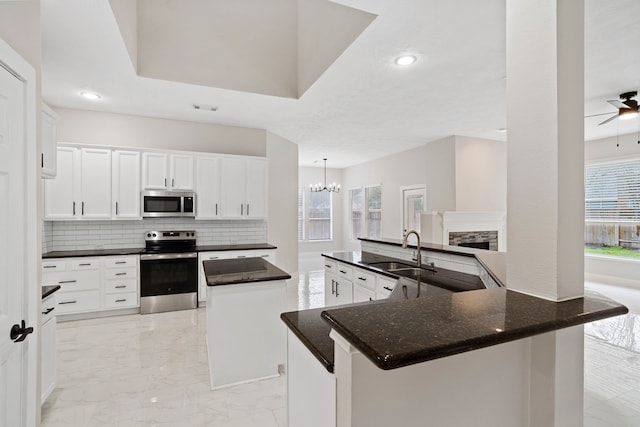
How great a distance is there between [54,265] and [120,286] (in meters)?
0.77

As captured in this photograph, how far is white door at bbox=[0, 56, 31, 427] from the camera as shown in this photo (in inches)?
55.4

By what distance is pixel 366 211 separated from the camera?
926 centimetres

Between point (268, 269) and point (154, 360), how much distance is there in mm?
1390

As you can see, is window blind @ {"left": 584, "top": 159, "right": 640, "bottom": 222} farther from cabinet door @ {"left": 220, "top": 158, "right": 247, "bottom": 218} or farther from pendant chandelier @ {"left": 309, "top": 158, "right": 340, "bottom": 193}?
cabinet door @ {"left": 220, "top": 158, "right": 247, "bottom": 218}

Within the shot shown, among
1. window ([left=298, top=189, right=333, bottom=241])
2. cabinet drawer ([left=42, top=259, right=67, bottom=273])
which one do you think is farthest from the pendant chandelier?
cabinet drawer ([left=42, top=259, right=67, bottom=273])

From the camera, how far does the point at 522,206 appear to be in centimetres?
123

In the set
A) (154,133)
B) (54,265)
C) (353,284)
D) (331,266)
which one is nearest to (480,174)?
(331,266)

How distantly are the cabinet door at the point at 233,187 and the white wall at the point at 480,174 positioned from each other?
3950 millimetres

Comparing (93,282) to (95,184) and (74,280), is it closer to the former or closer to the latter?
(74,280)

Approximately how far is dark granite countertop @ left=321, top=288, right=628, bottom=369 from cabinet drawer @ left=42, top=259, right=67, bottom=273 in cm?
440

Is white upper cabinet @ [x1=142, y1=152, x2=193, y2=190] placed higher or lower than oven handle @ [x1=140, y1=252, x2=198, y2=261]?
higher

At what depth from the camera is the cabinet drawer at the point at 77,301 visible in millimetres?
4016

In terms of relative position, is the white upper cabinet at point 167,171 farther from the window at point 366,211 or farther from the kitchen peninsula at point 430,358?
the window at point 366,211

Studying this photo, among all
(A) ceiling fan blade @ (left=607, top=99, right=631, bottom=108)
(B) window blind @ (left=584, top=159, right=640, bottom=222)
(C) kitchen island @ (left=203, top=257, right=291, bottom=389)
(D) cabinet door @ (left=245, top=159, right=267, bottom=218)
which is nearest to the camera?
(C) kitchen island @ (left=203, top=257, right=291, bottom=389)
